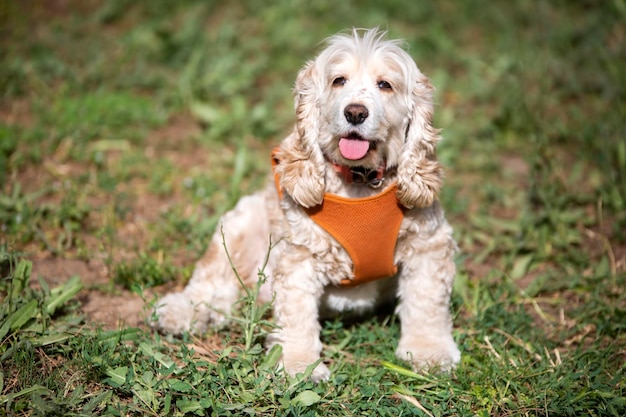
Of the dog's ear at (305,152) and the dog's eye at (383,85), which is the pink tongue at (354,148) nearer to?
the dog's ear at (305,152)

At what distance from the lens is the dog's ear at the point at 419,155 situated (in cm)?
372

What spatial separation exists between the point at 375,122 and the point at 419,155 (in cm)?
36

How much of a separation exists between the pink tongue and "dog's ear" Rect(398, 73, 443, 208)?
273 mm

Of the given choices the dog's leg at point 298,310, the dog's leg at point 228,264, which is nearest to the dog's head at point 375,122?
the dog's leg at point 298,310

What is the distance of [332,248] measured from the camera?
3840 mm

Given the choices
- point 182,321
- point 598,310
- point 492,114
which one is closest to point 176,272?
point 182,321

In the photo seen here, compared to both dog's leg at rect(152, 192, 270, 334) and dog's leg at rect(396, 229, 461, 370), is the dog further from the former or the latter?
dog's leg at rect(152, 192, 270, 334)

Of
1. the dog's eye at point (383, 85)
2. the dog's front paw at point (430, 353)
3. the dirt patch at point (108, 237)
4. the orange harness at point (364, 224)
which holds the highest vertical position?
the dog's eye at point (383, 85)

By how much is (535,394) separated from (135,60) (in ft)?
18.3

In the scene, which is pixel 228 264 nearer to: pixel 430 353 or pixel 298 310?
pixel 298 310

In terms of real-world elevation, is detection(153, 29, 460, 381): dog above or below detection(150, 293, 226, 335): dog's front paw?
above

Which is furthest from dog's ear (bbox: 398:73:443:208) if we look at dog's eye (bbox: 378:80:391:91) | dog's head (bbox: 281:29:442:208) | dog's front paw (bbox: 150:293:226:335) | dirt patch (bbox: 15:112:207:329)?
dirt patch (bbox: 15:112:207:329)

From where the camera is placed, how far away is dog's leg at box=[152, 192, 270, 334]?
A: 4.44 meters

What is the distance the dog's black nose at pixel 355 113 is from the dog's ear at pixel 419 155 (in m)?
0.38
